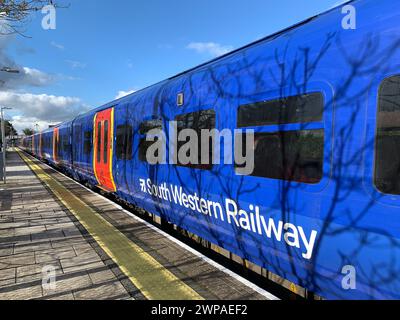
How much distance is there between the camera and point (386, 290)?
248 cm

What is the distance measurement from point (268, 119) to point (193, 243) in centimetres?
350

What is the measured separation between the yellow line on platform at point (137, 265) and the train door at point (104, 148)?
200 cm

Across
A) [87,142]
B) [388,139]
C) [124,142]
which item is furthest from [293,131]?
[87,142]

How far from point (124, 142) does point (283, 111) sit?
5.76 metres

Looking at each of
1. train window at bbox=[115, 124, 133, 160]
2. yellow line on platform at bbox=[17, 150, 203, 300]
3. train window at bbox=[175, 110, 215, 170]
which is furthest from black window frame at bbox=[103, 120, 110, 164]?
train window at bbox=[175, 110, 215, 170]

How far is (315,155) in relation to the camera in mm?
3062

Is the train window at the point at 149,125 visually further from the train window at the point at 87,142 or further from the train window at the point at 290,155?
the train window at the point at 87,142

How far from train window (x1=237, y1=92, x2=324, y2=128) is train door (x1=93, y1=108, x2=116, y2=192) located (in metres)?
6.38

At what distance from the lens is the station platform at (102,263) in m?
4.14

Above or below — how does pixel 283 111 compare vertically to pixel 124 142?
above

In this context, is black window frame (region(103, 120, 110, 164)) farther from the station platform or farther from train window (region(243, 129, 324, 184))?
train window (region(243, 129, 324, 184))

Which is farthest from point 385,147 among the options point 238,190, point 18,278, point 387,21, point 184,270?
point 18,278

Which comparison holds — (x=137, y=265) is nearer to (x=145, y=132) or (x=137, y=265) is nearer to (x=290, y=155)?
(x=290, y=155)

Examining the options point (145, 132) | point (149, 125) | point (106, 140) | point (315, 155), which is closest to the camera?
point (315, 155)
